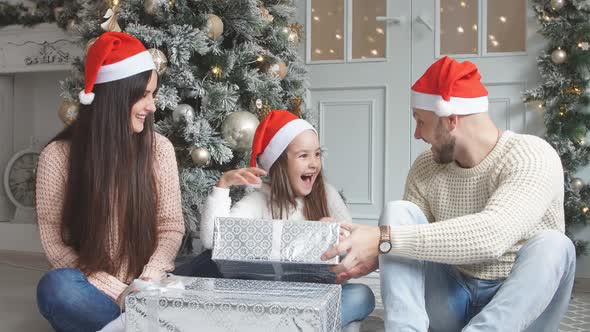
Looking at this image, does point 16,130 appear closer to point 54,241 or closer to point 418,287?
point 54,241

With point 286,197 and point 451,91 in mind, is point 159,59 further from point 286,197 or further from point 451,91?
point 451,91

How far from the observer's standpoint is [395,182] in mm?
3158

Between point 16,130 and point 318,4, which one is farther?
point 16,130

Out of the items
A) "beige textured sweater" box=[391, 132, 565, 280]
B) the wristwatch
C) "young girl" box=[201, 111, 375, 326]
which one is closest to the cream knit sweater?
"young girl" box=[201, 111, 375, 326]

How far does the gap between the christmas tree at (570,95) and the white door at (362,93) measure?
62 centimetres

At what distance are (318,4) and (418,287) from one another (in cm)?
220

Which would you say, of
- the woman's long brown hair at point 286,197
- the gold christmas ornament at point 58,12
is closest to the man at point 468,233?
the woman's long brown hair at point 286,197

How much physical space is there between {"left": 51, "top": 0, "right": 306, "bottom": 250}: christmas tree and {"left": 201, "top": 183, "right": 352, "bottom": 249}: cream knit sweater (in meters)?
0.55

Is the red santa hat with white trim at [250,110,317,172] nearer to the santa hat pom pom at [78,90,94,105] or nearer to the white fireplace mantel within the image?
the santa hat pom pom at [78,90,94,105]

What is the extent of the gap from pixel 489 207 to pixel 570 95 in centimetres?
165

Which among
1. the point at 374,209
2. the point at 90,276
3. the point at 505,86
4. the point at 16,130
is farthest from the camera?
the point at 16,130

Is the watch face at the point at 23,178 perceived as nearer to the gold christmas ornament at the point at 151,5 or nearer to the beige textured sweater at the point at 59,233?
the gold christmas ornament at the point at 151,5

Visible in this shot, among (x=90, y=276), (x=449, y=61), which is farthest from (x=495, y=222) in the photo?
(x=90, y=276)

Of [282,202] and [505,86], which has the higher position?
[505,86]
